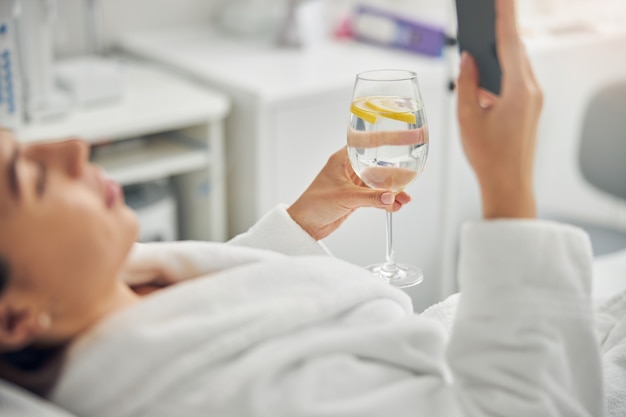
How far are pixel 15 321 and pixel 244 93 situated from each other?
1456 millimetres

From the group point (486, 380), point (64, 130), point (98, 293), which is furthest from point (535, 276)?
point (64, 130)

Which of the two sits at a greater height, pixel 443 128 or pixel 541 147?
pixel 443 128

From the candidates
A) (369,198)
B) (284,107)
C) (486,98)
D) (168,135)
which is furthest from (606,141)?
(486,98)

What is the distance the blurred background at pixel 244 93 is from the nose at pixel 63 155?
887 millimetres

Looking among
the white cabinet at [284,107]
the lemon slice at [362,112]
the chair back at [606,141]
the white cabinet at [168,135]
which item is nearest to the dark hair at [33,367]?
the lemon slice at [362,112]

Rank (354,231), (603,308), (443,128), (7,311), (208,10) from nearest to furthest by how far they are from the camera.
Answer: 1. (7,311)
2. (603,308)
3. (354,231)
4. (443,128)
5. (208,10)

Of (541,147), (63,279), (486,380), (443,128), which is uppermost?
(63,279)

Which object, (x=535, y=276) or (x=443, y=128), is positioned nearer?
(x=535, y=276)

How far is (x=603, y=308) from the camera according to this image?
124 centimetres

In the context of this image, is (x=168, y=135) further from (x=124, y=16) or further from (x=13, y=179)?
(x=13, y=179)

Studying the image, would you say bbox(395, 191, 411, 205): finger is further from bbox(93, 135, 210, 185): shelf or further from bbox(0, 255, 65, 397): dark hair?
bbox(93, 135, 210, 185): shelf

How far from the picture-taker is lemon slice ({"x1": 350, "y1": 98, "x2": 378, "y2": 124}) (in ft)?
3.19

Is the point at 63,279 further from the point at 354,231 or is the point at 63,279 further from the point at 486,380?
the point at 354,231

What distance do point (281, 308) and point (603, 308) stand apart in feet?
2.05
